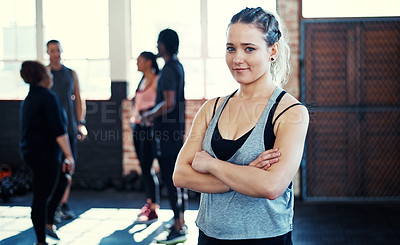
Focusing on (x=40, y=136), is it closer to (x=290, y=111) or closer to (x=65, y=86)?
(x=65, y=86)

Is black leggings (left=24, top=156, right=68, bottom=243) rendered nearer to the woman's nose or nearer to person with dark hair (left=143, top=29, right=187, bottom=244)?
person with dark hair (left=143, top=29, right=187, bottom=244)

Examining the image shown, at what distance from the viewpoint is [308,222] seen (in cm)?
443

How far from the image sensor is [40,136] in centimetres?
309

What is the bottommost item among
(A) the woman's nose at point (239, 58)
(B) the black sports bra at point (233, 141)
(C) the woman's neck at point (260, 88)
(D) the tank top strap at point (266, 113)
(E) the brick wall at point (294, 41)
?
(B) the black sports bra at point (233, 141)

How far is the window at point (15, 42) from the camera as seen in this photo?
6.53 m

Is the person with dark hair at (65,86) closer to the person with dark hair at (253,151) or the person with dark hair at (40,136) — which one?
the person with dark hair at (40,136)

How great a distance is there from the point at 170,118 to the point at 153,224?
130 centimetres

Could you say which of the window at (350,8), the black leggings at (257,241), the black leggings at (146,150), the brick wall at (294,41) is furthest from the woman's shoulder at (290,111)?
the window at (350,8)

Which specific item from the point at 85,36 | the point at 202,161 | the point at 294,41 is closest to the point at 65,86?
the point at 85,36

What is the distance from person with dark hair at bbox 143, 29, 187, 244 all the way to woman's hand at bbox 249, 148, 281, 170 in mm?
2244

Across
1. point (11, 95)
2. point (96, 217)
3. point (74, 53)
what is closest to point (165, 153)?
point (96, 217)

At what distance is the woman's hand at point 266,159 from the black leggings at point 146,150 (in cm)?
280

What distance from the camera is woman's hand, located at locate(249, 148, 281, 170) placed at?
1.34 metres

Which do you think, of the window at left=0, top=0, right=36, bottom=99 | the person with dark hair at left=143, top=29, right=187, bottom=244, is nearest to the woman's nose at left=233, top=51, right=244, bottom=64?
the person with dark hair at left=143, top=29, right=187, bottom=244
